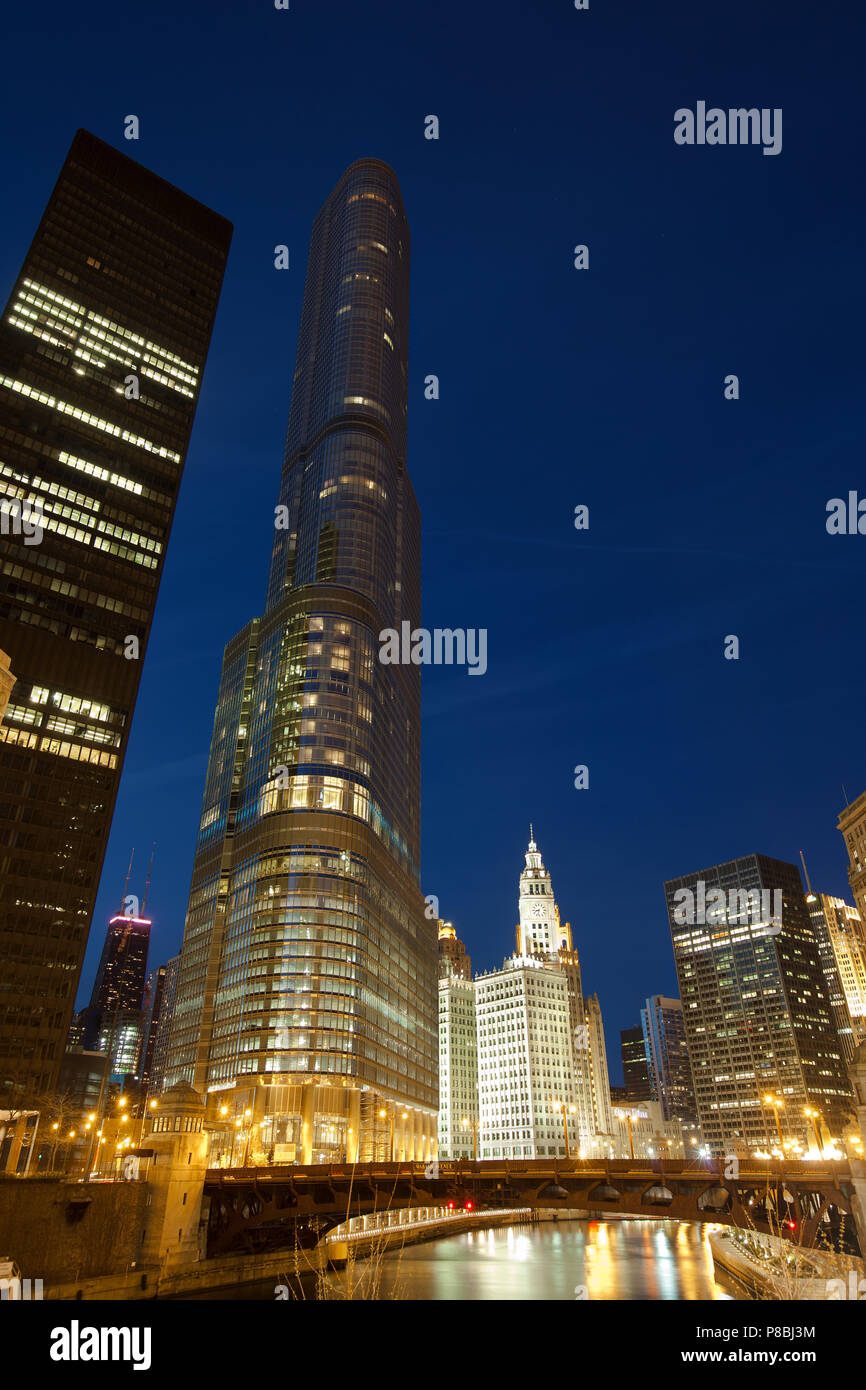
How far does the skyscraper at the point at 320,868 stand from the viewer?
129 metres

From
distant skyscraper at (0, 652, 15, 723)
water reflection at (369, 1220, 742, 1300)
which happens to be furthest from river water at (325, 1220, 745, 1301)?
distant skyscraper at (0, 652, 15, 723)

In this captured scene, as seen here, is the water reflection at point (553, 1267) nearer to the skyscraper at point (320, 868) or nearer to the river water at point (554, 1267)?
the river water at point (554, 1267)

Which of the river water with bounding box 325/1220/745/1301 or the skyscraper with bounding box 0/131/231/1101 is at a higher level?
the skyscraper with bounding box 0/131/231/1101

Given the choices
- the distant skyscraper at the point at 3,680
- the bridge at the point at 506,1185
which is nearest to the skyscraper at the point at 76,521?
the bridge at the point at 506,1185

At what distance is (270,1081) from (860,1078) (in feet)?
278

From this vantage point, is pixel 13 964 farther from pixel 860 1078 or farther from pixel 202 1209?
pixel 860 1078

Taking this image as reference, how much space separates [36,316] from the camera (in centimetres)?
14788

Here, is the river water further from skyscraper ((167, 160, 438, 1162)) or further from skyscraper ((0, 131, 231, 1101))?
skyscraper ((0, 131, 231, 1101))

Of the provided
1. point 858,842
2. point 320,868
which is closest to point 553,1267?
point 320,868

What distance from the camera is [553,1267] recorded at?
8256 cm

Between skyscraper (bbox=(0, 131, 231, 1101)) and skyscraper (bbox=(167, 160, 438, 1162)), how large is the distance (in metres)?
29.7

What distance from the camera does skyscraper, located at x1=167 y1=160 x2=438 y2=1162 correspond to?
423ft

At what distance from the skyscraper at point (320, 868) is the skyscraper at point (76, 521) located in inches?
1168
